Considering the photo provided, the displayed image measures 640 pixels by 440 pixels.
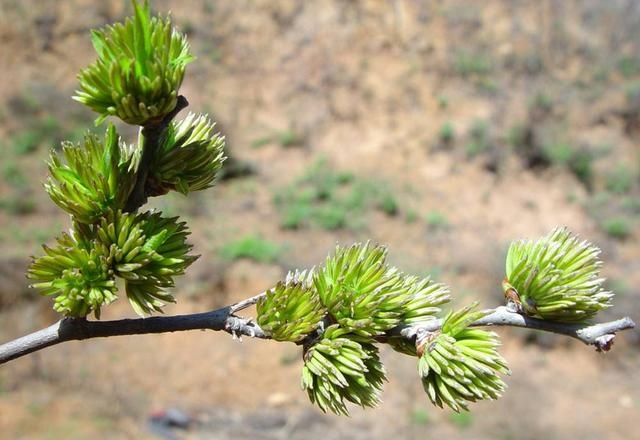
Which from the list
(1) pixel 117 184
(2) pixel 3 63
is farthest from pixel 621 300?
(2) pixel 3 63

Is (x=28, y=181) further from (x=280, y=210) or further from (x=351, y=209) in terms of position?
(x=351, y=209)

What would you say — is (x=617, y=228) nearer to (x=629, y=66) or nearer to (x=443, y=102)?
(x=443, y=102)

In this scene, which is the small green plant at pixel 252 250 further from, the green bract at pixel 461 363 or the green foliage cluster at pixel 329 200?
the green bract at pixel 461 363

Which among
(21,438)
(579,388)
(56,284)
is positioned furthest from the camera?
(579,388)

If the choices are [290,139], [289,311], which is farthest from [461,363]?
[290,139]

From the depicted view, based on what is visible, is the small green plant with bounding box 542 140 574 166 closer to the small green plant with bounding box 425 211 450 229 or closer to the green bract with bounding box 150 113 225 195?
the small green plant with bounding box 425 211 450 229

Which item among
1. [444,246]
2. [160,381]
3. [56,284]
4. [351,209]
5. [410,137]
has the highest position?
[410,137]

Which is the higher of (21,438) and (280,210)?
(280,210)

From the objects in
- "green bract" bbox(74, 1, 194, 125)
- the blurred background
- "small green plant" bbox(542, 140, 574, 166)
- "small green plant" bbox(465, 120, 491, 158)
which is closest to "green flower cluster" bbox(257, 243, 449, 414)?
"green bract" bbox(74, 1, 194, 125)
